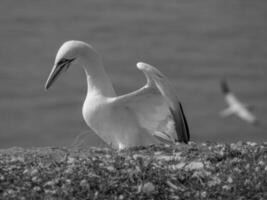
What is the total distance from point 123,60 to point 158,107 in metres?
13.4

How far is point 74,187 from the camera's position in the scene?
7.75 meters

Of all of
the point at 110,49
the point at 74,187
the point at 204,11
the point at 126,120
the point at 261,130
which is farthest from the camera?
the point at 204,11

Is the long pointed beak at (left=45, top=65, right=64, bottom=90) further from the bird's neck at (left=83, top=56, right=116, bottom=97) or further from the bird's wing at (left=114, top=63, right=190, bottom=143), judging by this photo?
the bird's wing at (left=114, top=63, right=190, bottom=143)

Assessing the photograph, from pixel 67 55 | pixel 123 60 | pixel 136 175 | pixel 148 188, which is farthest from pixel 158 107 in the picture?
pixel 123 60

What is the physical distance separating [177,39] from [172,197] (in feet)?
60.9

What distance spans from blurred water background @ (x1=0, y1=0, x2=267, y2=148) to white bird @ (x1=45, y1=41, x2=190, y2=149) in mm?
8899

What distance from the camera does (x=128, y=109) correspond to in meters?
11.4

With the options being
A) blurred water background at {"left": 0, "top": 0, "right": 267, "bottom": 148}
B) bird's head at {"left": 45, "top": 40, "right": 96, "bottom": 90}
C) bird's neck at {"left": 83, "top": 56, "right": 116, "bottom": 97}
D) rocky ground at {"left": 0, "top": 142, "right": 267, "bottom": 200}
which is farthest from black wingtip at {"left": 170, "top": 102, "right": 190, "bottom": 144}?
blurred water background at {"left": 0, "top": 0, "right": 267, "bottom": 148}

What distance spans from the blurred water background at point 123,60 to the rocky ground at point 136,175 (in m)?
11.7

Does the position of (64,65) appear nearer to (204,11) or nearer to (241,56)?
(241,56)

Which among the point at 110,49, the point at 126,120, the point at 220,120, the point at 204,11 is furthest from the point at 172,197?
the point at 204,11

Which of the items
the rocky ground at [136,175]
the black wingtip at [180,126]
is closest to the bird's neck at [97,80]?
the black wingtip at [180,126]

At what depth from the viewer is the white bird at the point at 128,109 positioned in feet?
35.2

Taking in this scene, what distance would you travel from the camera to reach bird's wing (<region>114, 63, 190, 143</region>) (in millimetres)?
10562
